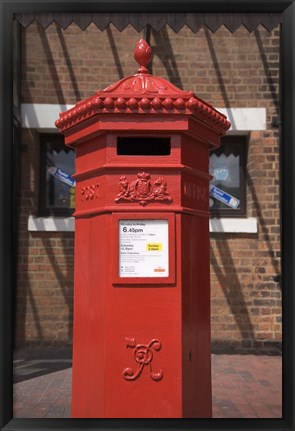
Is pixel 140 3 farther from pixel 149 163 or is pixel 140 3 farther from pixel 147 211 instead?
pixel 147 211

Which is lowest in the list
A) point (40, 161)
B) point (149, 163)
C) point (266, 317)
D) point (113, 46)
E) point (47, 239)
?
point (266, 317)

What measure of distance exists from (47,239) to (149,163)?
4785mm

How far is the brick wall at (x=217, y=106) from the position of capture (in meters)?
7.13

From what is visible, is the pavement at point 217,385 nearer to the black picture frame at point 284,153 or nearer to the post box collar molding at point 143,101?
the black picture frame at point 284,153

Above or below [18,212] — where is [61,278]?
below

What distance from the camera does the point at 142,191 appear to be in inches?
102

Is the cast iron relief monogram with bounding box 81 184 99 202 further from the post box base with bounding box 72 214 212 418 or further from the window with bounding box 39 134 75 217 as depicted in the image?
the window with bounding box 39 134 75 217

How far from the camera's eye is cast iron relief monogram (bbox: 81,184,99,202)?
2756 millimetres

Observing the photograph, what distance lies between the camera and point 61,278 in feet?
23.4

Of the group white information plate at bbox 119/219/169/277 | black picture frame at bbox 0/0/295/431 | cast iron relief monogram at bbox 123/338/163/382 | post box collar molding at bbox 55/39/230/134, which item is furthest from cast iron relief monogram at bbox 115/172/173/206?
cast iron relief monogram at bbox 123/338/163/382

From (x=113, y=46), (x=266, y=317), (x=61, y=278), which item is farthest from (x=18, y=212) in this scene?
(x=266, y=317)

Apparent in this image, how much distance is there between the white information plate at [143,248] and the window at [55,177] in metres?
4.87

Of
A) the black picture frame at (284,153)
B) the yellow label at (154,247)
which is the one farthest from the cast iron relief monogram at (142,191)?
the black picture frame at (284,153)

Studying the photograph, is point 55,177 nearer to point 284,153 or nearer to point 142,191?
point 142,191
